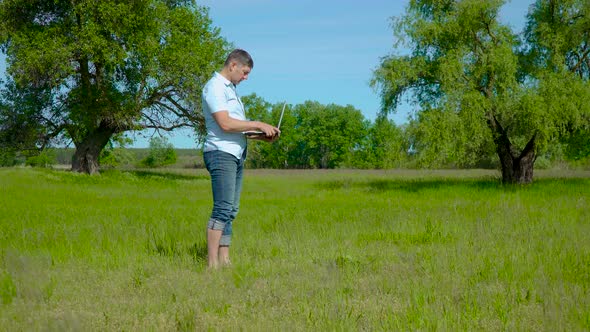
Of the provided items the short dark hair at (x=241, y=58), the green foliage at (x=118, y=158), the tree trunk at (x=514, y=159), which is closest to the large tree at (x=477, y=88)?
the tree trunk at (x=514, y=159)

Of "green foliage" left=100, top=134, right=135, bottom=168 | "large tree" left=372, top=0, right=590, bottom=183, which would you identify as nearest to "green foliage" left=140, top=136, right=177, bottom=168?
"green foliage" left=100, top=134, right=135, bottom=168

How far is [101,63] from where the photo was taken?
1164 inches

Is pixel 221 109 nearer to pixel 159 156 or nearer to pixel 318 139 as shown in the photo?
pixel 318 139

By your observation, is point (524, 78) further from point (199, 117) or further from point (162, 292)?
point (162, 292)

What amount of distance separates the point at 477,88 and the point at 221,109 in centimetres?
1767

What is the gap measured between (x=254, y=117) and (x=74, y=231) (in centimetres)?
2692

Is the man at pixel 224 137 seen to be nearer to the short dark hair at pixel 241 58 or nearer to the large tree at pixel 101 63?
the short dark hair at pixel 241 58

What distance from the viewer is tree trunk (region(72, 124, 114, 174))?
31047 mm

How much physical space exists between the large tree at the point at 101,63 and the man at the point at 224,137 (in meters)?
22.2

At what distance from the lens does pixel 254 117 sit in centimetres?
3603

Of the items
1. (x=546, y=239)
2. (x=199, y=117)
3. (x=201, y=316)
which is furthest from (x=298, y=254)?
(x=199, y=117)

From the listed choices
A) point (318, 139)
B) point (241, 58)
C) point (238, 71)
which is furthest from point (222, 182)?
point (318, 139)

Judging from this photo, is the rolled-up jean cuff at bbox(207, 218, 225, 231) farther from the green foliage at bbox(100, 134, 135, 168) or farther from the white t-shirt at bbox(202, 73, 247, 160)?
the green foliage at bbox(100, 134, 135, 168)

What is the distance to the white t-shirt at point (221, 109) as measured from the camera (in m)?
6.35
